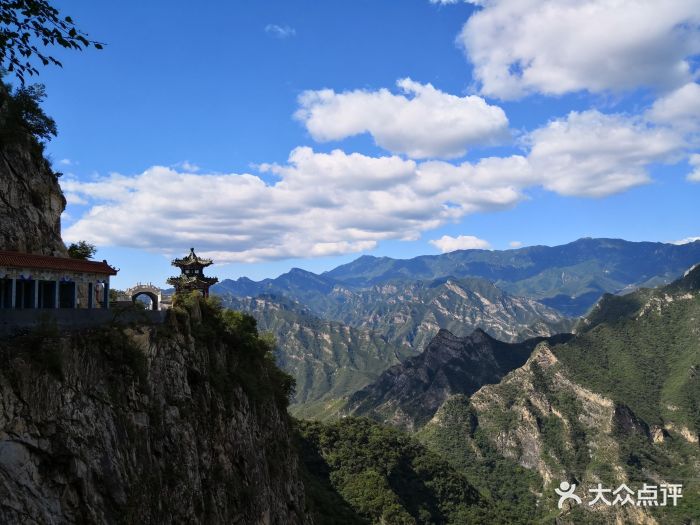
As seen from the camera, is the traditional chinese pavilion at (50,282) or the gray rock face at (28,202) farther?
the gray rock face at (28,202)

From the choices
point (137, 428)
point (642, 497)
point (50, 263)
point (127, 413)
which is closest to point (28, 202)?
point (50, 263)

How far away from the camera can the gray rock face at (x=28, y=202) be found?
3466cm

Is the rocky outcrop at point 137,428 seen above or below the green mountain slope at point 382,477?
above

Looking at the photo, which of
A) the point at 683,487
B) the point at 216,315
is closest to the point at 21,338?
the point at 216,315

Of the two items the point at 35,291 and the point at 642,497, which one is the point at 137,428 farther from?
the point at 642,497

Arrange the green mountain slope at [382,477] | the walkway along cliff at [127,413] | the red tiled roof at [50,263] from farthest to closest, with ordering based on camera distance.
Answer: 1. the green mountain slope at [382,477]
2. the red tiled roof at [50,263]
3. the walkway along cliff at [127,413]

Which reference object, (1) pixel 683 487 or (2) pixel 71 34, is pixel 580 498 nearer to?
(1) pixel 683 487

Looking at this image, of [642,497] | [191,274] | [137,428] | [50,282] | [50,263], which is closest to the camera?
[137,428]

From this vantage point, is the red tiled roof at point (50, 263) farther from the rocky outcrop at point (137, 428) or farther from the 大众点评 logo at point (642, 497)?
the 大众点评 logo at point (642, 497)

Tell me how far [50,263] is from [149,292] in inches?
493

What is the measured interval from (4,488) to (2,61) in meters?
14.1

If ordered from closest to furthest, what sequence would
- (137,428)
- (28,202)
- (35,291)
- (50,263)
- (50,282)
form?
(137,428), (35,291), (50,263), (50,282), (28,202)

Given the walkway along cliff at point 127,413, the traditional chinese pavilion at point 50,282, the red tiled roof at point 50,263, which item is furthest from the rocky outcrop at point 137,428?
the red tiled roof at point 50,263

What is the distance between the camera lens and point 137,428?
94.4 ft
